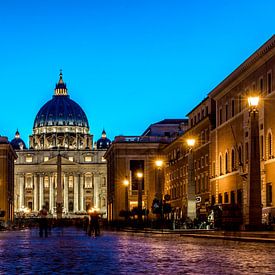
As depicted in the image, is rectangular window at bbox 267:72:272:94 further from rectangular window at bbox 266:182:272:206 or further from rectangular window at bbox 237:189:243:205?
rectangular window at bbox 237:189:243:205

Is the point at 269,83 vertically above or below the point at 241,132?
above

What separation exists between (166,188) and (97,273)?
110822 millimetres

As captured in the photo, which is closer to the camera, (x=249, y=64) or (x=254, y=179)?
(x=254, y=179)

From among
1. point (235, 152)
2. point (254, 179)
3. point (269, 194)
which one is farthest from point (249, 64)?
point (254, 179)

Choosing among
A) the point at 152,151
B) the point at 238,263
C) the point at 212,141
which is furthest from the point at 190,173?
the point at 152,151

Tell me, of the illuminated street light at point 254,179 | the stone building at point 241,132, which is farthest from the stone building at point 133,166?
the illuminated street light at point 254,179

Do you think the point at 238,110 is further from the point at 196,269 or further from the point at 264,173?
the point at 196,269

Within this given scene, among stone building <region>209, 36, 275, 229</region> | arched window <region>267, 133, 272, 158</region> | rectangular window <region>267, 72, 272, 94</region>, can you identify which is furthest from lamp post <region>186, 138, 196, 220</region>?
rectangular window <region>267, 72, 272, 94</region>

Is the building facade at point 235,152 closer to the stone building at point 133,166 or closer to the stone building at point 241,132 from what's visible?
the stone building at point 241,132

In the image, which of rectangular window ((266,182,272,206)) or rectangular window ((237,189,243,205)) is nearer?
rectangular window ((266,182,272,206))

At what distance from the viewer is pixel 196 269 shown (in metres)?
19.2

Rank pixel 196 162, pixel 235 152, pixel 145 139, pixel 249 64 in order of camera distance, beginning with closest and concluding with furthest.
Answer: pixel 249 64 < pixel 235 152 < pixel 196 162 < pixel 145 139

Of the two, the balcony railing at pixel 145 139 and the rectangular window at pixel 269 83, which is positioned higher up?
the balcony railing at pixel 145 139

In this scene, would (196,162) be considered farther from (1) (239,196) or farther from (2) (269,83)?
(2) (269,83)
